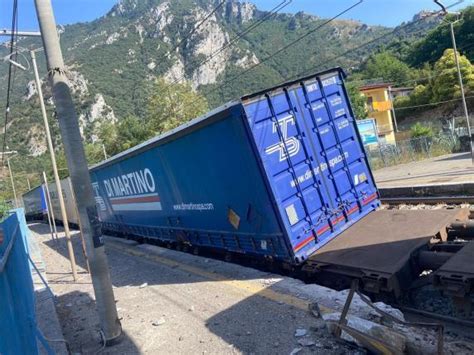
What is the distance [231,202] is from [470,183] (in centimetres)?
764

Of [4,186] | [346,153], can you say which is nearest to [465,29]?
[346,153]

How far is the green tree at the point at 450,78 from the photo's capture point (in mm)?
48688

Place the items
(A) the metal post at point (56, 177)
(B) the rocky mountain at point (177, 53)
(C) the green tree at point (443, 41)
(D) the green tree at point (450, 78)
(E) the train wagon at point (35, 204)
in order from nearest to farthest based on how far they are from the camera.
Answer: (A) the metal post at point (56, 177) → (E) the train wagon at point (35, 204) → (D) the green tree at point (450, 78) → (C) the green tree at point (443, 41) → (B) the rocky mountain at point (177, 53)

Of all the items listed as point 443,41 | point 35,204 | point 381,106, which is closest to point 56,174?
point 35,204

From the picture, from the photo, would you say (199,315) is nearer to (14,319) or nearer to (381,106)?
(14,319)

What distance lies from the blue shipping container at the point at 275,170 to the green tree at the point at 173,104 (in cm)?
2899

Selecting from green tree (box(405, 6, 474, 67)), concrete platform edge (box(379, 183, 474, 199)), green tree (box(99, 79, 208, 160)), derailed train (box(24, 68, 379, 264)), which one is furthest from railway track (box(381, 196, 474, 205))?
green tree (box(405, 6, 474, 67))

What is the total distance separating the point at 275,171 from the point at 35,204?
120ft

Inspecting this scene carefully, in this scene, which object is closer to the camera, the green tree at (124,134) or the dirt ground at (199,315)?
the dirt ground at (199,315)

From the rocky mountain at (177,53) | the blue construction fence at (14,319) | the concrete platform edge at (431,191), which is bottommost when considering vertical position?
the concrete platform edge at (431,191)

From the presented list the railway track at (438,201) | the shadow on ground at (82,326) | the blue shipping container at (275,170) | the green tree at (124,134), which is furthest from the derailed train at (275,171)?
the green tree at (124,134)

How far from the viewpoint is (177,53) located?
103 meters

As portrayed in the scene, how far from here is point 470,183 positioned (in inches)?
492

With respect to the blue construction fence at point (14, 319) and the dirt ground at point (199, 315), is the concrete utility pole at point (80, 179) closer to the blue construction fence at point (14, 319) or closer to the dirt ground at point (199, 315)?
the dirt ground at point (199, 315)
